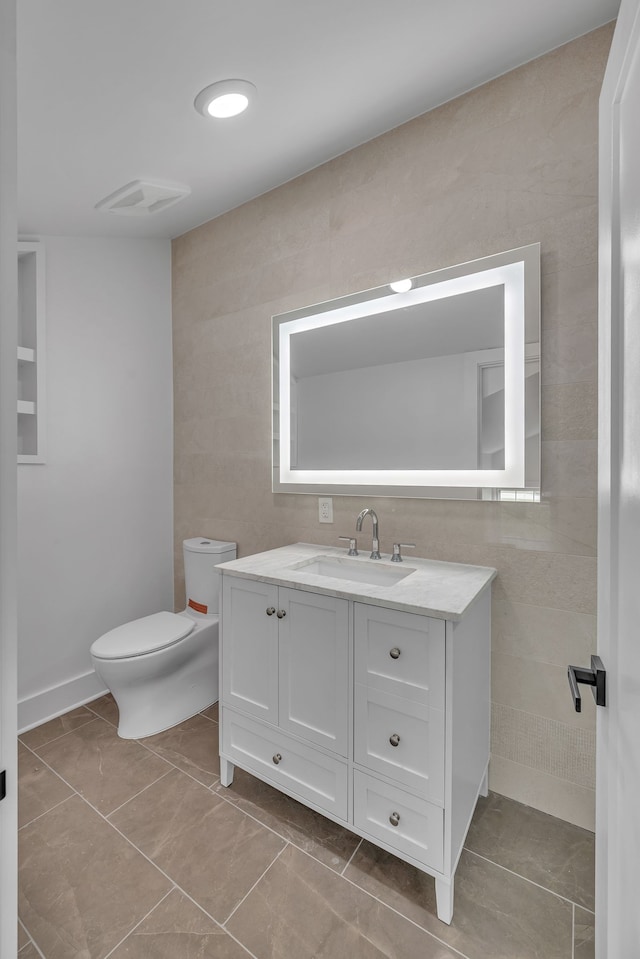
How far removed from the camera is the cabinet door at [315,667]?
4.59 ft

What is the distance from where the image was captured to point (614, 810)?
68 centimetres

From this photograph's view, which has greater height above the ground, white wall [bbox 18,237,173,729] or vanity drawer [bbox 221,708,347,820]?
white wall [bbox 18,237,173,729]

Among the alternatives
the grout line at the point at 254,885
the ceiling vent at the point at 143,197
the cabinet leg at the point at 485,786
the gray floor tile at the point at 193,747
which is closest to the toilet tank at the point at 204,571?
the gray floor tile at the point at 193,747

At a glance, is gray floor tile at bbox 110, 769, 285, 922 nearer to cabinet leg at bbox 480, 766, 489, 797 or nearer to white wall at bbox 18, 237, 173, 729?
cabinet leg at bbox 480, 766, 489, 797

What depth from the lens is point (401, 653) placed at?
1285 mm

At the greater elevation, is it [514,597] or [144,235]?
[144,235]

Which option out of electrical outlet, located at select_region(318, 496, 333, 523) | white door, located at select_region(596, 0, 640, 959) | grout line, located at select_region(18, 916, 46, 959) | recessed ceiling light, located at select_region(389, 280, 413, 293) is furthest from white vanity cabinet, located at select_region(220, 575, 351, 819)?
recessed ceiling light, located at select_region(389, 280, 413, 293)

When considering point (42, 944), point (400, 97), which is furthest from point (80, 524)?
point (400, 97)

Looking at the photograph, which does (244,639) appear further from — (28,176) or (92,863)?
(28,176)

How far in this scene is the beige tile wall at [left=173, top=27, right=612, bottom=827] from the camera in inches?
58.4

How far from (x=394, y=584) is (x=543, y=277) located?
117 cm

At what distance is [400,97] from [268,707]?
2.24 meters

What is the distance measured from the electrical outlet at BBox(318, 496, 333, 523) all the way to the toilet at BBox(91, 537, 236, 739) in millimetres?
528

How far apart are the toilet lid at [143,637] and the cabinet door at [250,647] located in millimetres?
431
